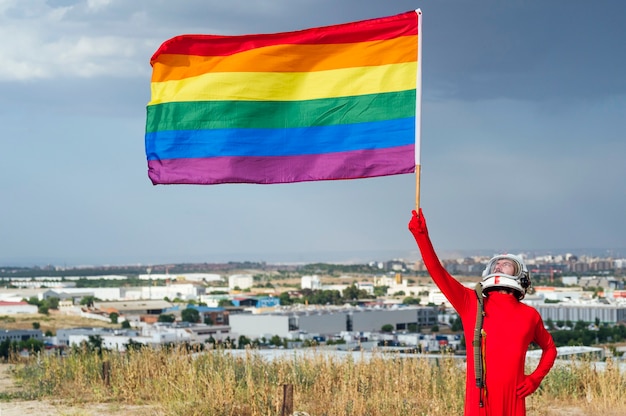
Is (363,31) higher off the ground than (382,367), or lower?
higher

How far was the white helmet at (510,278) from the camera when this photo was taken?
5.40 meters

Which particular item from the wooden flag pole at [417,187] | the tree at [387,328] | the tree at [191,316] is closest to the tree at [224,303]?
the tree at [191,316]

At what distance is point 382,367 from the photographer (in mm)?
12609

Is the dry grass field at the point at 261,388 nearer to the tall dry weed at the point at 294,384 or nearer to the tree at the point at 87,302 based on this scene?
the tall dry weed at the point at 294,384

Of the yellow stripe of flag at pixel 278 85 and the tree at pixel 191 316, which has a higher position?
the yellow stripe of flag at pixel 278 85

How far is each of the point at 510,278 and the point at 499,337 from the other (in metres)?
0.34

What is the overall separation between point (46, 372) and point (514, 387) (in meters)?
10.1

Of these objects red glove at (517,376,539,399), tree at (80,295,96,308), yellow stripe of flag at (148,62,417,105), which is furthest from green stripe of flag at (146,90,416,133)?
tree at (80,295,96,308)

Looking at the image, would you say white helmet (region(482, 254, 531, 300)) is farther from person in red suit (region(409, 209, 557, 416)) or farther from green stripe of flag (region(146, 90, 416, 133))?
green stripe of flag (region(146, 90, 416, 133))

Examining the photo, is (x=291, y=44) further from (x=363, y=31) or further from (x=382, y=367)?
(x=382, y=367)

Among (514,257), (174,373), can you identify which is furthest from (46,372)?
(514,257)

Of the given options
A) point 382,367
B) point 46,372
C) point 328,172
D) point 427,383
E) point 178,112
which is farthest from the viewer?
point 46,372

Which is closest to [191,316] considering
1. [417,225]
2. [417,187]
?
[417,187]

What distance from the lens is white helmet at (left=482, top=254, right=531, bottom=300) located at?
5402 millimetres
